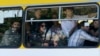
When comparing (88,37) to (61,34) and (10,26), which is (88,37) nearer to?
(61,34)

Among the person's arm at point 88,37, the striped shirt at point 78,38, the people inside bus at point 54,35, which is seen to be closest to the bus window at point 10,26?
the people inside bus at point 54,35

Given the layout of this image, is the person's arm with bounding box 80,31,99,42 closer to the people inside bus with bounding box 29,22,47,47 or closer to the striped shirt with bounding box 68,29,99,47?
the striped shirt with bounding box 68,29,99,47

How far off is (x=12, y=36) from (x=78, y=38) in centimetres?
150

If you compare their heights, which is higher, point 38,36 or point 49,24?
point 49,24

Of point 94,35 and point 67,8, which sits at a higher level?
point 67,8

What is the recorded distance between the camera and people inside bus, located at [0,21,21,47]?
801cm

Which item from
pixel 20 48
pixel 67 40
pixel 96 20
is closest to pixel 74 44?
pixel 67 40

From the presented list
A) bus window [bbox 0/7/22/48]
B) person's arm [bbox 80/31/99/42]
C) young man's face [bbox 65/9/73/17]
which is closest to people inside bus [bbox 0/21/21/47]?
bus window [bbox 0/7/22/48]

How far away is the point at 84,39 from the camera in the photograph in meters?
7.45

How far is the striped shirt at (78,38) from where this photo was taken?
7.44 meters

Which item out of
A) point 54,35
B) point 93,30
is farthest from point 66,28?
point 93,30

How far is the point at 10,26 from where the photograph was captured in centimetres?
817

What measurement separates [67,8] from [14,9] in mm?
1221

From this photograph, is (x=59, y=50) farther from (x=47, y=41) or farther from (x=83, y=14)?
(x=83, y=14)
